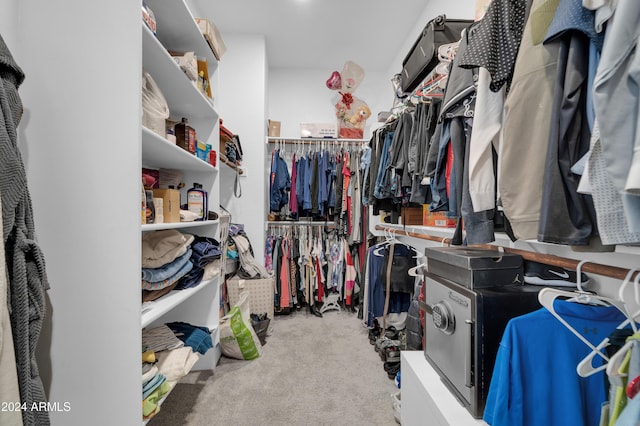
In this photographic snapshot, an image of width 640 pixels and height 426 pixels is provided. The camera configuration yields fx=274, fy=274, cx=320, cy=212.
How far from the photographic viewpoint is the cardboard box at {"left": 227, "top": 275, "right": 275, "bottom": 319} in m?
2.52

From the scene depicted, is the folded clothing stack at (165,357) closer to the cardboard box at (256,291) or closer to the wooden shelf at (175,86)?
the cardboard box at (256,291)

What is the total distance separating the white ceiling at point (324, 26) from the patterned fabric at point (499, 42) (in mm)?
2034

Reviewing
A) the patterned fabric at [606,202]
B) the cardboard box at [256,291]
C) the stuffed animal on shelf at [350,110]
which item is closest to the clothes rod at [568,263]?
the patterned fabric at [606,202]

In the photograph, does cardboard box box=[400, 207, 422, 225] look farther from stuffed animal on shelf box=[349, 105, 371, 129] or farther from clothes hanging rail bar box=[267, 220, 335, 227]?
stuffed animal on shelf box=[349, 105, 371, 129]

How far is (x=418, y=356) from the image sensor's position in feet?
4.41

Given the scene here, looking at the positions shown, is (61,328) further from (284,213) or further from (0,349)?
(284,213)

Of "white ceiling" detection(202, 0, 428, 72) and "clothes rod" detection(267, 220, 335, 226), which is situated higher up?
"white ceiling" detection(202, 0, 428, 72)

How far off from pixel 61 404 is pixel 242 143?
94.9 inches

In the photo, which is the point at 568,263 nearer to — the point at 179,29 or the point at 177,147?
the point at 177,147

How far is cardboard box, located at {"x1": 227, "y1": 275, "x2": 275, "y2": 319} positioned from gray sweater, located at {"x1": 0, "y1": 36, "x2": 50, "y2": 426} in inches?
69.3

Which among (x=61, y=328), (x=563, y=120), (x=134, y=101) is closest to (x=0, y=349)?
(x=61, y=328)

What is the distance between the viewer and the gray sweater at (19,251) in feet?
2.21

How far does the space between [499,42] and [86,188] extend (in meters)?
1.43

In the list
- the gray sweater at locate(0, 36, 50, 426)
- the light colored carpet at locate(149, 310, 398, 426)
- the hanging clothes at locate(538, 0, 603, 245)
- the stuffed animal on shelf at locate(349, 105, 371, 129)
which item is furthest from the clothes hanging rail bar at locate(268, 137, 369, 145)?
the hanging clothes at locate(538, 0, 603, 245)
